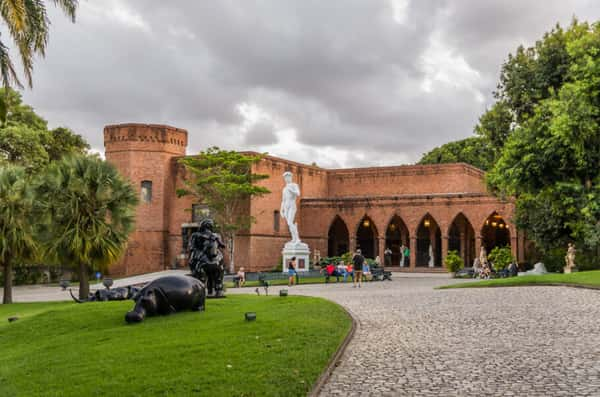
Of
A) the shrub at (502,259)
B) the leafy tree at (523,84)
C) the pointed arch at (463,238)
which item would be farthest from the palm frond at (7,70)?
the pointed arch at (463,238)

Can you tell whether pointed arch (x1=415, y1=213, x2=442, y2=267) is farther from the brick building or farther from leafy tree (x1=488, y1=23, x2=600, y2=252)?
leafy tree (x1=488, y1=23, x2=600, y2=252)

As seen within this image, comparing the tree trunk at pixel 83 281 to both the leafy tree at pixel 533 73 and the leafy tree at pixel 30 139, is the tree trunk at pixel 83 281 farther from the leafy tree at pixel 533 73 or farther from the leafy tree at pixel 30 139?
the leafy tree at pixel 533 73

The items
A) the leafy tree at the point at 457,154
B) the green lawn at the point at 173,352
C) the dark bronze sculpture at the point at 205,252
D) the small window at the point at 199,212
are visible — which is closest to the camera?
the green lawn at the point at 173,352

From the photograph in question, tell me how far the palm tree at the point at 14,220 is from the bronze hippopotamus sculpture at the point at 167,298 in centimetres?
962

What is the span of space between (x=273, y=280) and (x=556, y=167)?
1248 centimetres

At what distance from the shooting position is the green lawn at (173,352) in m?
6.26

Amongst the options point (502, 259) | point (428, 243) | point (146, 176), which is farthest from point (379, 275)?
point (146, 176)

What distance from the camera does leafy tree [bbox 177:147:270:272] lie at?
32.1 m

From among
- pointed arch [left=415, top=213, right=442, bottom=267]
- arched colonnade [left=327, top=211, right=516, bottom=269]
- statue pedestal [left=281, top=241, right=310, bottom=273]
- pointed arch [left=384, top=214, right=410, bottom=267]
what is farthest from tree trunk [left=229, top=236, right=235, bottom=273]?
pointed arch [left=415, top=213, right=442, bottom=267]

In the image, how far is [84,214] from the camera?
57.3 ft

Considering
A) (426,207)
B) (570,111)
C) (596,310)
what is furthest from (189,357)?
(426,207)

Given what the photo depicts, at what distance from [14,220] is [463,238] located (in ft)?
97.3

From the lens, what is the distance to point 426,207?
3734 cm

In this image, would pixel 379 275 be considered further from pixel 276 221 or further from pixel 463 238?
pixel 463 238
